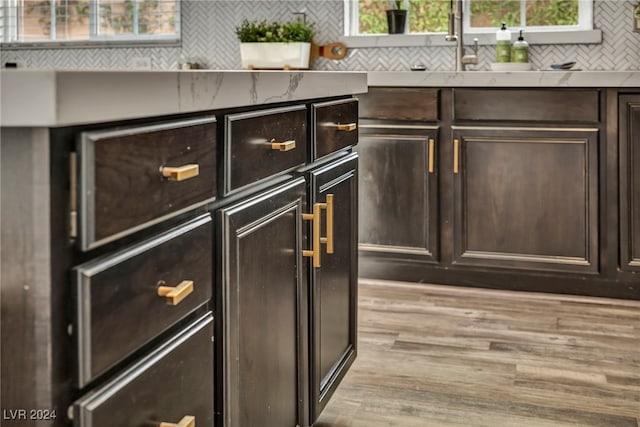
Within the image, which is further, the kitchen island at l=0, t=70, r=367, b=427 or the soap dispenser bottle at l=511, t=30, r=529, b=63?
the soap dispenser bottle at l=511, t=30, r=529, b=63

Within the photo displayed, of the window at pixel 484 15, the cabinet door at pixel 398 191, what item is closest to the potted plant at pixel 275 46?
the window at pixel 484 15

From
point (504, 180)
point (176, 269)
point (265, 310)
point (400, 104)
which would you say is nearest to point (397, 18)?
point (400, 104)

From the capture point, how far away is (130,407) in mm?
894

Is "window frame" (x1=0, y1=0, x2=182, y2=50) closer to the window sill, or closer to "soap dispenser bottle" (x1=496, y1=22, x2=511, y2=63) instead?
the window sill

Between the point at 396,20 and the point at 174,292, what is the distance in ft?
10.3

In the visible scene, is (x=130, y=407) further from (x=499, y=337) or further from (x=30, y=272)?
(x=499, y=337)

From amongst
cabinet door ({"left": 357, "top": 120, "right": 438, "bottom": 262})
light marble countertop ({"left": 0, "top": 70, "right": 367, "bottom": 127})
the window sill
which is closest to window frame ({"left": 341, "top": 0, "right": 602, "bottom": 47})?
the window sill

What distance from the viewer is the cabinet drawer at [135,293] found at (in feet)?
2.61

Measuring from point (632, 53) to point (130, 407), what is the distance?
3.27 meters

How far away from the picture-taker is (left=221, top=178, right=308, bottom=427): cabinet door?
1225 mm

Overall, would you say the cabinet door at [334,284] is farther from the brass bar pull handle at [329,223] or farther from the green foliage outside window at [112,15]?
the green foliage outside window at [112,15]

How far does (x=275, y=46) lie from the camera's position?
12.1ft

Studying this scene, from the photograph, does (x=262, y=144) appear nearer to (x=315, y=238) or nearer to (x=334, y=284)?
(x=315, y=238)

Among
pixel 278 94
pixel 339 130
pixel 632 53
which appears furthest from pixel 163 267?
pixel 632 53
